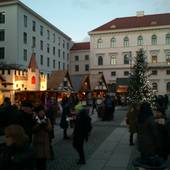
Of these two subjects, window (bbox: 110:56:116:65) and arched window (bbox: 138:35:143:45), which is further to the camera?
window (bbox: 110:56:116:65)

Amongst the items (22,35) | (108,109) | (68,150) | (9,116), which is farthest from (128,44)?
(9,116)

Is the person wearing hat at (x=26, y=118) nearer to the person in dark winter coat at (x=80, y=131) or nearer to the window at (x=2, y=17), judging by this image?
the person in dark winter coat at (x=80, y=131)

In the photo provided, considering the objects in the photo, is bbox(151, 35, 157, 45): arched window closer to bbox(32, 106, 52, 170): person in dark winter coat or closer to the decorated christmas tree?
the decorated christmas tree

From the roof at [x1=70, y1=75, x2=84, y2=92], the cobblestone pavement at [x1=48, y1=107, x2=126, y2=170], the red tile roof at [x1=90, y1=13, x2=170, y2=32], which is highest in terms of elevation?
the red tile roof at [x1=90, y1=13, x2=170, y2=32]

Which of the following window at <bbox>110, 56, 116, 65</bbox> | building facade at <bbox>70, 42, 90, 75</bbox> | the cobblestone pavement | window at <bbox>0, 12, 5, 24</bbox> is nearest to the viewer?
the cobblestone pavement

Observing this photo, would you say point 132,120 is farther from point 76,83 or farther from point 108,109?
point 76,83

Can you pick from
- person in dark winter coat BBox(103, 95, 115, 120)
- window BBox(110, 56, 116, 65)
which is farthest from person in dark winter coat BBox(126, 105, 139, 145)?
window BBox(110, 56, 116, 65)

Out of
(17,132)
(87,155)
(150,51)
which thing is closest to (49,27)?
(150,51)

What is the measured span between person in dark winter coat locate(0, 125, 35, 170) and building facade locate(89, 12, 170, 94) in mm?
72574

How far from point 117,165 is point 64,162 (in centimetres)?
153

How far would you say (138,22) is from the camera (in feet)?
269

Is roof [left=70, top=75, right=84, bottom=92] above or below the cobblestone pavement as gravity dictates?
above

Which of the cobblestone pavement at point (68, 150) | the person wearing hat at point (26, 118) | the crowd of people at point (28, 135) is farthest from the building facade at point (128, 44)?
the person wearing hat at point (26, 118)

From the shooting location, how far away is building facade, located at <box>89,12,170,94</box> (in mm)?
77938
